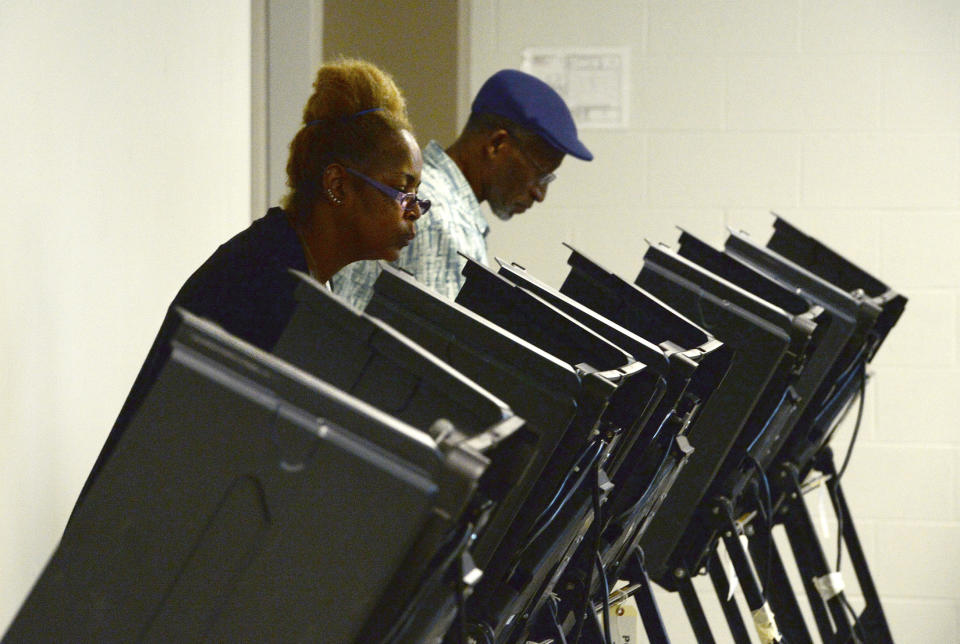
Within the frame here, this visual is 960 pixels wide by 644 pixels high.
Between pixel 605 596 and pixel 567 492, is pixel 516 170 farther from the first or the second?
pixel 567 492

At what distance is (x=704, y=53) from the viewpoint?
3.89m

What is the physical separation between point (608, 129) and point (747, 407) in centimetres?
207

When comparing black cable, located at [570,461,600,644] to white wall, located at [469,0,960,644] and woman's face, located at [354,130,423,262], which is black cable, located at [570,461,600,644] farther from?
white wall, located at [469,0,960,644]

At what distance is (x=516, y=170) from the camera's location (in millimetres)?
2635

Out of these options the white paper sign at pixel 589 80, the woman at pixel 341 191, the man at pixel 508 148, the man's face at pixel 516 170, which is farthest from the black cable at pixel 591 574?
the white paper sign at pixel 589 80

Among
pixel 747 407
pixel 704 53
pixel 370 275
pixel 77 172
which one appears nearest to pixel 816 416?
pixel 747 407

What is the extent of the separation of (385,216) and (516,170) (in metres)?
0.98

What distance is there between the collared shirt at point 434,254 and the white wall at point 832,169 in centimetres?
156

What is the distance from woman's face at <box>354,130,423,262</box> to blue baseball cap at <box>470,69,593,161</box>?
934 mm

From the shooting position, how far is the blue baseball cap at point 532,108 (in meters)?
2.61

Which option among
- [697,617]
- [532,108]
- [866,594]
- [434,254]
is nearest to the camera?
[434,254]

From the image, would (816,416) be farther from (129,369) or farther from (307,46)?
(307,46)

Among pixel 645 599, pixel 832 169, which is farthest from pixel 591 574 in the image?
pixel 832 169

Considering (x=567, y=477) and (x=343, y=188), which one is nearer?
(x=567, y=477)
